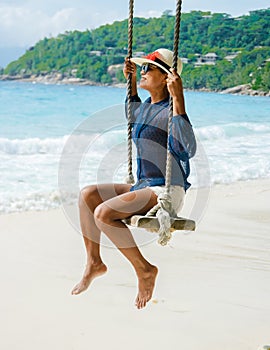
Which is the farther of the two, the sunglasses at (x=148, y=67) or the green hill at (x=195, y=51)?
the green hill at (x=195, y=51)

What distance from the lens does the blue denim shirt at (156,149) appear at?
3.42 meters

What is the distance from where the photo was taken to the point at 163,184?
3521 millimetres

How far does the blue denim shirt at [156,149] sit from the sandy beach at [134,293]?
68.8 inches

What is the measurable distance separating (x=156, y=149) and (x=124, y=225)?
443mm

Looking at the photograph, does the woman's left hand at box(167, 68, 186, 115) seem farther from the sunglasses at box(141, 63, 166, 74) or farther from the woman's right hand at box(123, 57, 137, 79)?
the woman's right hand at box(123, 57, 137, 79)

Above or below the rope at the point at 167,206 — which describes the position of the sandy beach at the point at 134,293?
below

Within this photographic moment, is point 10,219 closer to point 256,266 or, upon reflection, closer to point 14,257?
point 14,257

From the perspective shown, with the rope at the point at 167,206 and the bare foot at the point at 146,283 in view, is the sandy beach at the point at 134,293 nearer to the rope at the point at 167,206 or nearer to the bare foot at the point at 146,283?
the bare foot at the point at 146,283

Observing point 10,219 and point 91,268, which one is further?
point 10,219

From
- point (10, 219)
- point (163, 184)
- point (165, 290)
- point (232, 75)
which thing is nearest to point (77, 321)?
point (165, 290)

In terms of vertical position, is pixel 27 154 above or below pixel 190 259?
below

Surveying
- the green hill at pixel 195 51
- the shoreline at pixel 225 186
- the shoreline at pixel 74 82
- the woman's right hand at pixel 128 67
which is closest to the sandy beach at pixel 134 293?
the shoreline at pixel 225 186

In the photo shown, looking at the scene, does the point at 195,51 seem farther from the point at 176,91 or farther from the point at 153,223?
the point at 153,223

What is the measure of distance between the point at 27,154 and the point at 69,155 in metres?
1.18
